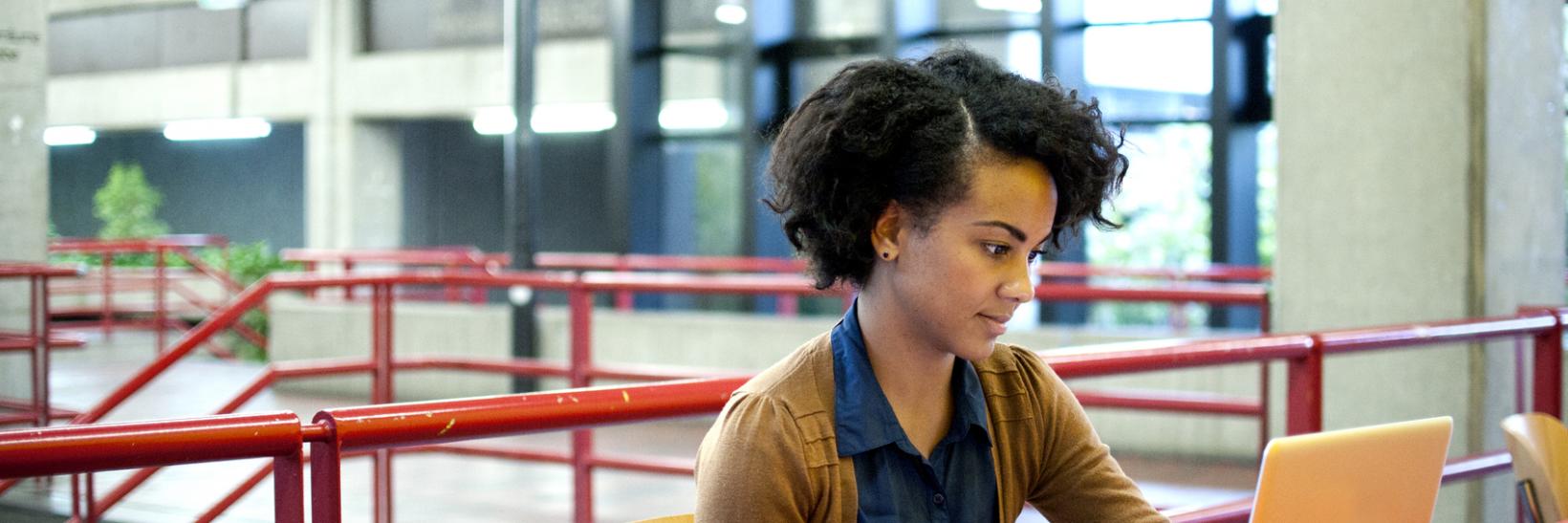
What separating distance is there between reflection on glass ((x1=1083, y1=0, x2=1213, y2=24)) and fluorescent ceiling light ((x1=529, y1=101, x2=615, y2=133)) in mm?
5982

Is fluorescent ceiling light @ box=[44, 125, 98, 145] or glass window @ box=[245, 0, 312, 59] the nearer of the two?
glass window @ box=[245, 0, 312, 59]

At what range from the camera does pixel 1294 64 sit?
5.39 m

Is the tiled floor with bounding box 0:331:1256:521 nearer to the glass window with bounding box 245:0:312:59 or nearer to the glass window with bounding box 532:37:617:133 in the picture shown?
the glass window with bounding box 532:37:617:133

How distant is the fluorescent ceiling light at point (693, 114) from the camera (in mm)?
13719

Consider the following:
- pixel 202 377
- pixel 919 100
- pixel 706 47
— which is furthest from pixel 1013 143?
pixel 706 47

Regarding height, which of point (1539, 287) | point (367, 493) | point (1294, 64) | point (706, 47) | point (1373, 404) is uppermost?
point (706, 47)

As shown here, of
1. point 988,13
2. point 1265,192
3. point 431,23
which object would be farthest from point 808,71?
point 431,23

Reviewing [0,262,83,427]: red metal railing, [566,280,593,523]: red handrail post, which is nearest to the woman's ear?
[566,280,593,523]: red handrail post

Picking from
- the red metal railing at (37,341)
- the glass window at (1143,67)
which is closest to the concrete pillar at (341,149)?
the glass window at (1143,67)

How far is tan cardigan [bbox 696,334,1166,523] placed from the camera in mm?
1574

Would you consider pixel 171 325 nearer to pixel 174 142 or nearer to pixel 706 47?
pixel 706 47

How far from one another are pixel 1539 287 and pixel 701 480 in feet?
14.7

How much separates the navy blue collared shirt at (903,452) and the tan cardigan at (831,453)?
0.05 ft

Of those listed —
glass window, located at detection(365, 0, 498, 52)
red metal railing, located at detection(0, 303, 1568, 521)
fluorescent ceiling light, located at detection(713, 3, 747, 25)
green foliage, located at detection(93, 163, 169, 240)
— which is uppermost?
glass window, located at detection(365, 0, 498, 52)
